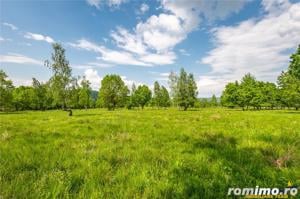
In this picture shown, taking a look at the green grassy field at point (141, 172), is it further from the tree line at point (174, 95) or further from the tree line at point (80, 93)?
the tree line at point (174, 95)

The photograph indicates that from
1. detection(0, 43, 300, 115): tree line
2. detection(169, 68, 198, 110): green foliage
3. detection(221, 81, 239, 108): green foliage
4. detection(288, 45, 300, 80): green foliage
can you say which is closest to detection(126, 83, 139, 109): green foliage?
detection(0, 43, 300, 115): tree line

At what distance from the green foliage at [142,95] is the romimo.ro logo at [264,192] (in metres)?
102

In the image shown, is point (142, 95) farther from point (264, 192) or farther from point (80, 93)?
point (264, 192)

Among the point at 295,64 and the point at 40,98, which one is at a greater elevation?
the point at 295,64

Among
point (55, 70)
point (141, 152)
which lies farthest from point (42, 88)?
point (141, 152)

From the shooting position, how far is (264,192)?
3617 mm

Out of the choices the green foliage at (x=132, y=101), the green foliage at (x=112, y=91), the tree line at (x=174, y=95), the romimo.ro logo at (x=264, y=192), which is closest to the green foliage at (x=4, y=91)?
the tree line at (x=174, y=95)

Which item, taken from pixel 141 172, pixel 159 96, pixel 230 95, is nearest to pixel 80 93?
pixel 159 96

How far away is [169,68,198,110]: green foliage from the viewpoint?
280 feet

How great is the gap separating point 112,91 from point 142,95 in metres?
25.9

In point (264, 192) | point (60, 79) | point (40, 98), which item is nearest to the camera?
point (264, 192)

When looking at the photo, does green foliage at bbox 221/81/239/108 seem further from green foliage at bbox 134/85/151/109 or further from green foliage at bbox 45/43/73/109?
green foliage at bbox 45/43/73/109

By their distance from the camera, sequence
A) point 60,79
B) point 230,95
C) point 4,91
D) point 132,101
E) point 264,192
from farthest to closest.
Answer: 1. point 132,101
2. point 230,95
3. point 4,91
4. point 60,79
5. point 264,192

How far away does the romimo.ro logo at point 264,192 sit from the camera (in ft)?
11.4
